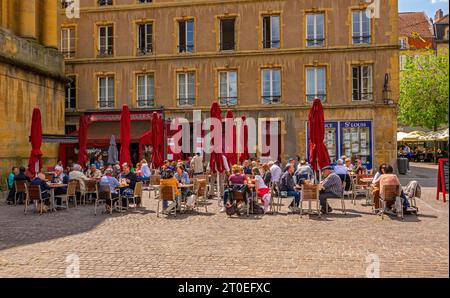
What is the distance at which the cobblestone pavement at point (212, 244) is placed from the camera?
18.5 feet

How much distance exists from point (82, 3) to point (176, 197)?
21.6 meters

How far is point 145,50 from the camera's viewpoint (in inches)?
1100

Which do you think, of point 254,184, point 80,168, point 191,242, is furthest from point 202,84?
point 191,242

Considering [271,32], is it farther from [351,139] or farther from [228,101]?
[351,139]

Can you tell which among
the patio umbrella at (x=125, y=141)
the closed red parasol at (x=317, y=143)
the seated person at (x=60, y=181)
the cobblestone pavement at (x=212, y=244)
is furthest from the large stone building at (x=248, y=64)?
the cobblestone pavement at (x=212, y=244)

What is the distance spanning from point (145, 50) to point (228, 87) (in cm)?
587

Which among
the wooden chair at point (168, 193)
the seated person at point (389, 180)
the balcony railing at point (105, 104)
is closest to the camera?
the seated person at point (389, 180)

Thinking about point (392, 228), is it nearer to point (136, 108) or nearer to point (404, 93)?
point (136, 108)

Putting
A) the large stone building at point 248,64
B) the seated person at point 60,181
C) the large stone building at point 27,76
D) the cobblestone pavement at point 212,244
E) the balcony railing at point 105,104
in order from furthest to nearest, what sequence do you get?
the balcony railing at point 105,104 < the large stone building at point 248,64 < the large stone building at point 27,76 < the seated person at point 60,181 < the cobblestone pavement at point 212,244

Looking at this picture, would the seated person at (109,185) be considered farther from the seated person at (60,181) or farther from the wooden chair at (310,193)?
the wooden chair at (310,193)

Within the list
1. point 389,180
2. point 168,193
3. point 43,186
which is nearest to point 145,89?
point 43,186

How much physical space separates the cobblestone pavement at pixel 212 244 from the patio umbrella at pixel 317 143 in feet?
4.52

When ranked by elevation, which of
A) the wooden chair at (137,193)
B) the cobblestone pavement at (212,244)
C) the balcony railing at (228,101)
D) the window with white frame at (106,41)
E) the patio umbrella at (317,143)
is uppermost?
the window with white frame at (106,41)

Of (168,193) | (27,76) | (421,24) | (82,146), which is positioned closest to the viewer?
(421,24)
